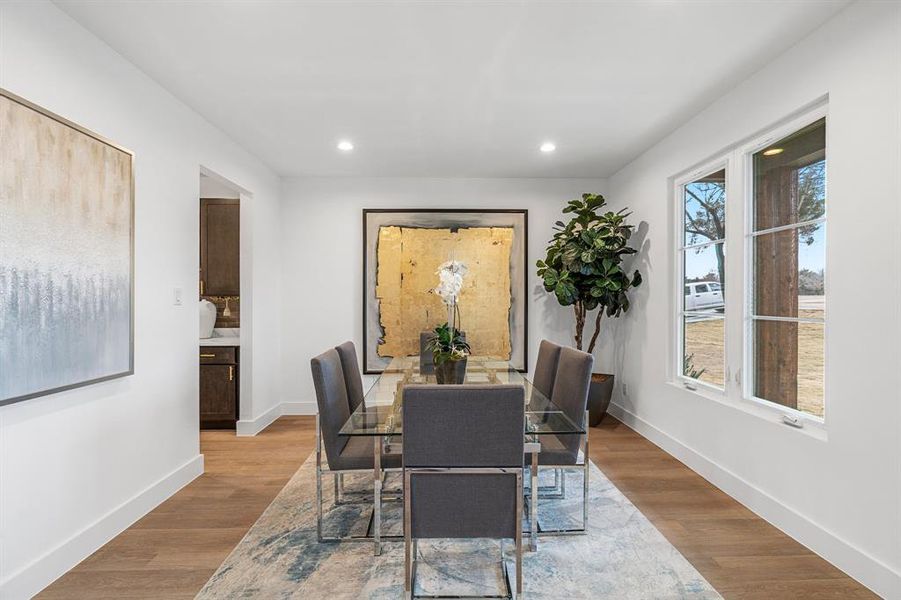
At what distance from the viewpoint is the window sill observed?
8.20 feet

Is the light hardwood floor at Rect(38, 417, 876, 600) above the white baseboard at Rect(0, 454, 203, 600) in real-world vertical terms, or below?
below

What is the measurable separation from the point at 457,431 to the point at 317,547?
3.84 feet

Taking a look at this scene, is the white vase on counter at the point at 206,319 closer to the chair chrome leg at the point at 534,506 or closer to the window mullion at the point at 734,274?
the chair chrome leg at the point at 534,506

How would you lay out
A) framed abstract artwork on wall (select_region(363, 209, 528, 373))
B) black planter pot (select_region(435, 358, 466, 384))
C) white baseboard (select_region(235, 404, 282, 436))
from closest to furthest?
black planter pot (select_region(435, 358, 466, 384))
white baseboard (select_region(235, 404, 282, 436))
framed abstract artwork on wall (select_region(363, 209, 528, 373))

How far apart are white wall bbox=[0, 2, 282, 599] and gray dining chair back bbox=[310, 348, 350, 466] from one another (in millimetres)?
1124

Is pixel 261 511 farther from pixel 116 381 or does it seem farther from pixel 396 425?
pixel 396 425

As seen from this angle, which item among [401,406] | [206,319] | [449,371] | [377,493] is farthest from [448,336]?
[206,319]

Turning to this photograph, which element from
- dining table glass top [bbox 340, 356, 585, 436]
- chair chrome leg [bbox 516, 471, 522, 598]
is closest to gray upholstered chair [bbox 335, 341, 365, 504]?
dining table glass top [bbox 340, 356, 585, 436]

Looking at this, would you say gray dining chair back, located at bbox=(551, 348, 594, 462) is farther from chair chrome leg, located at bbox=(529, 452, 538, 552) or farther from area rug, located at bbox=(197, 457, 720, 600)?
area rug, located at bbox=(197, 457, 720, 600)

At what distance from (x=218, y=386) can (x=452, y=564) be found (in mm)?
3246

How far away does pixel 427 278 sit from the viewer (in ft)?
17.3

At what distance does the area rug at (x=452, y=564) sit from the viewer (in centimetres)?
210

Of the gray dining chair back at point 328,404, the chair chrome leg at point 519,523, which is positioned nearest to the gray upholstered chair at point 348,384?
the gray dining chair back at point 328,404

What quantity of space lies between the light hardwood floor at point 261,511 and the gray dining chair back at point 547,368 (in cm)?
82
